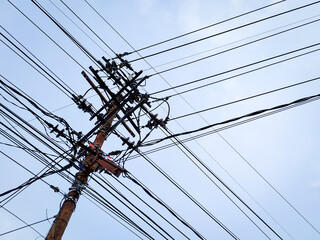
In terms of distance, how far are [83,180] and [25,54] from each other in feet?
9.78

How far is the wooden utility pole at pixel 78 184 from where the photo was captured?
6.16 meters

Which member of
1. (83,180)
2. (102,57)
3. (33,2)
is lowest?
(83,180)

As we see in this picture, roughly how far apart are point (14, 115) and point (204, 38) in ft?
14.7

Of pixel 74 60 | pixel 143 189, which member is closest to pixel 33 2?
pixel 74 60

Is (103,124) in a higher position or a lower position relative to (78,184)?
higher

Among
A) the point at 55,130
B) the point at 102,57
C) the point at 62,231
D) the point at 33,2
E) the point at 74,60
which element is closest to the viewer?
the point at 62,231

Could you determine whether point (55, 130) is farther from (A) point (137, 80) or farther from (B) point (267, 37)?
(B) point (267, 37)

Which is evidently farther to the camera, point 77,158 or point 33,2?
point 77,158

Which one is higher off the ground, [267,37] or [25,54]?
[267,37]

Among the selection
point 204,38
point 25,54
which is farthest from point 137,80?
point 25,54

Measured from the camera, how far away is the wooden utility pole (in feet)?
20.2

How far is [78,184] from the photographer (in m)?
6.99

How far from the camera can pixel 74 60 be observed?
26.5 ft

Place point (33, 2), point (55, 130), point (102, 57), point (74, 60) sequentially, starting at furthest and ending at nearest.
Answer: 1. point (102, 57)
2. point (74, 60)
3. point (55, 130)
4. point (33, 2)
